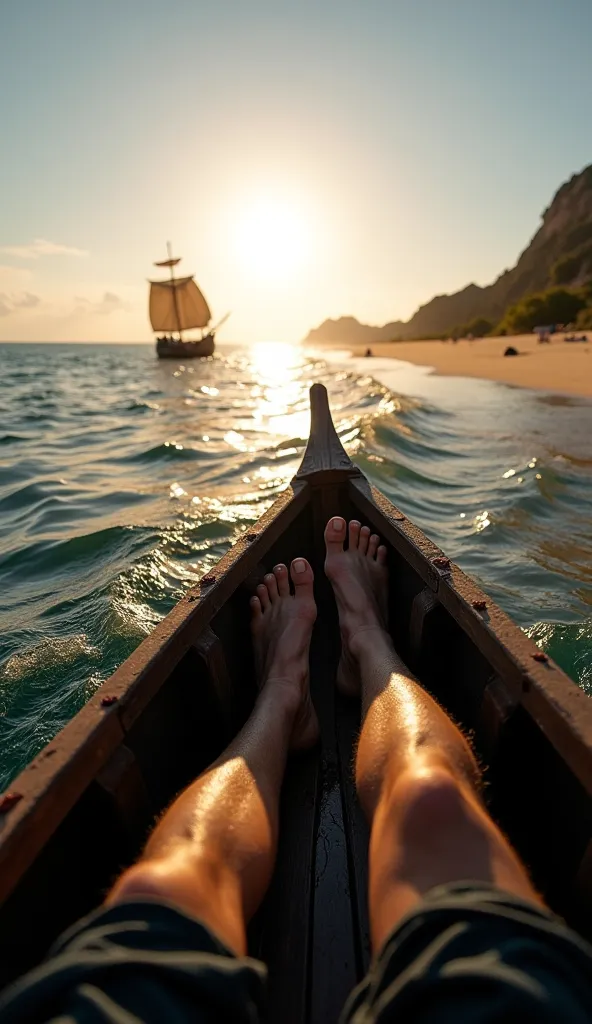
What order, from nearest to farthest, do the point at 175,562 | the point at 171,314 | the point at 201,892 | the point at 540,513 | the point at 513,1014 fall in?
1. the point at 513,1014
2. the point at 201,892
3. the point at 175,562
4. the point at 540,513
5. the point at 171,314

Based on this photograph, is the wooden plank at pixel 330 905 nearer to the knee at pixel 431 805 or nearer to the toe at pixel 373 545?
the knee at pixel 431 805

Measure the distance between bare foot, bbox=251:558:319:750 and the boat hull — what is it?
58249mm

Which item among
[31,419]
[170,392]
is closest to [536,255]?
[170,392]

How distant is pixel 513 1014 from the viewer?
0.70 m

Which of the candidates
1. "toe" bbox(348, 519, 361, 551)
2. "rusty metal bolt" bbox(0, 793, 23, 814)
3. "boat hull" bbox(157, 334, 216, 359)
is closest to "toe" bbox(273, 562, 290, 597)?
"toe" bbox(348, 519, 361, 551)

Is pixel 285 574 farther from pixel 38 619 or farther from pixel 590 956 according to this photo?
pixel 38 619

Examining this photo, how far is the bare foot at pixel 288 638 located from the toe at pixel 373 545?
1.36 ft

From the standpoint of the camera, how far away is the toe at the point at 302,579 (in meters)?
2.65

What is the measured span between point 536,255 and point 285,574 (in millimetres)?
75786

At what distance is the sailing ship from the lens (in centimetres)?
5719

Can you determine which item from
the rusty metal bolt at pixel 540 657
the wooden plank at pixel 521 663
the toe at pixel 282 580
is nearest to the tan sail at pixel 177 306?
the toe at pixel 282 580

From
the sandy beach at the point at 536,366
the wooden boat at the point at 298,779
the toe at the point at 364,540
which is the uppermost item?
the sandy beach at the point at 536,366

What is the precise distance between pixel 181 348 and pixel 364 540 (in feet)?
192

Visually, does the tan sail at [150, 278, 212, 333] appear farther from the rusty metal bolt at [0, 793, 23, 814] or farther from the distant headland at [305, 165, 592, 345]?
the rusty metal bolt at [0, 793, 23, 814]
